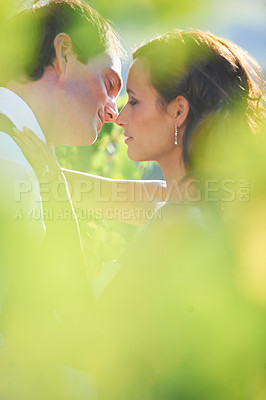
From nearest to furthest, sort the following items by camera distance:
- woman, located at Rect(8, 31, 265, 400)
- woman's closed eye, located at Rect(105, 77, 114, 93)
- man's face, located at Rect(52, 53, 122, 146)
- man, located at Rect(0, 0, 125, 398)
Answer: woman, located at Rect(8, 31, 265, 400)
man, located at Rect(0, 0, 125, 398)
man's face, located at Rect(52, 53, 122, 146)
woman's closed eye, located at Rect(105, 77, 114, 93)

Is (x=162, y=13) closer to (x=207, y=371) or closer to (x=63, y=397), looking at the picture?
(x=207, y=371)

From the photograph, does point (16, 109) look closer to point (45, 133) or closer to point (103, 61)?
point (45, 133)

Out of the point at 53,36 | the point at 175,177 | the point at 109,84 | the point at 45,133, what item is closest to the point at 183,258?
the point at 175,177

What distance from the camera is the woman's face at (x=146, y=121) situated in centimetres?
157

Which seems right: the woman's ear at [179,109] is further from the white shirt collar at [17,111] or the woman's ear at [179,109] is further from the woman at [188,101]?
the white shirt collar at [17,111]

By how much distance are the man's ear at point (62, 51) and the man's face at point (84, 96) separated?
0.01 metres

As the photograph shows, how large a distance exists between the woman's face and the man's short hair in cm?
16

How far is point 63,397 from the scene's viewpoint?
1.12 meters

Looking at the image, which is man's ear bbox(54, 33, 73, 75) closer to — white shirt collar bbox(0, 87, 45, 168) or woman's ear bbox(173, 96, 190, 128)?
white shirt collar bbox(0, 87, 45, 168)

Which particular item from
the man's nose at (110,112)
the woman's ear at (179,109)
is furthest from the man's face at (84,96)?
the woman's ear at (179,109)

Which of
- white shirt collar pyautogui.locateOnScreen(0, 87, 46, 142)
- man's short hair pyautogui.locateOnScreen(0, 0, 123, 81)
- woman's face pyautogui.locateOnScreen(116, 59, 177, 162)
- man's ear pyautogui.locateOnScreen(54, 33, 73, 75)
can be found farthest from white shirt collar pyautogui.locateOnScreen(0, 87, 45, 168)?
woman's face pyautogui.locateOnScreen(116, 59, 177, 162)

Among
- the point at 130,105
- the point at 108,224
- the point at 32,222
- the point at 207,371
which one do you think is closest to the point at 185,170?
the point at 130,105

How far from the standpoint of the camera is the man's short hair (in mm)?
1496

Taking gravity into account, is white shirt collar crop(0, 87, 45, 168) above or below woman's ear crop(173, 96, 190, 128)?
above
